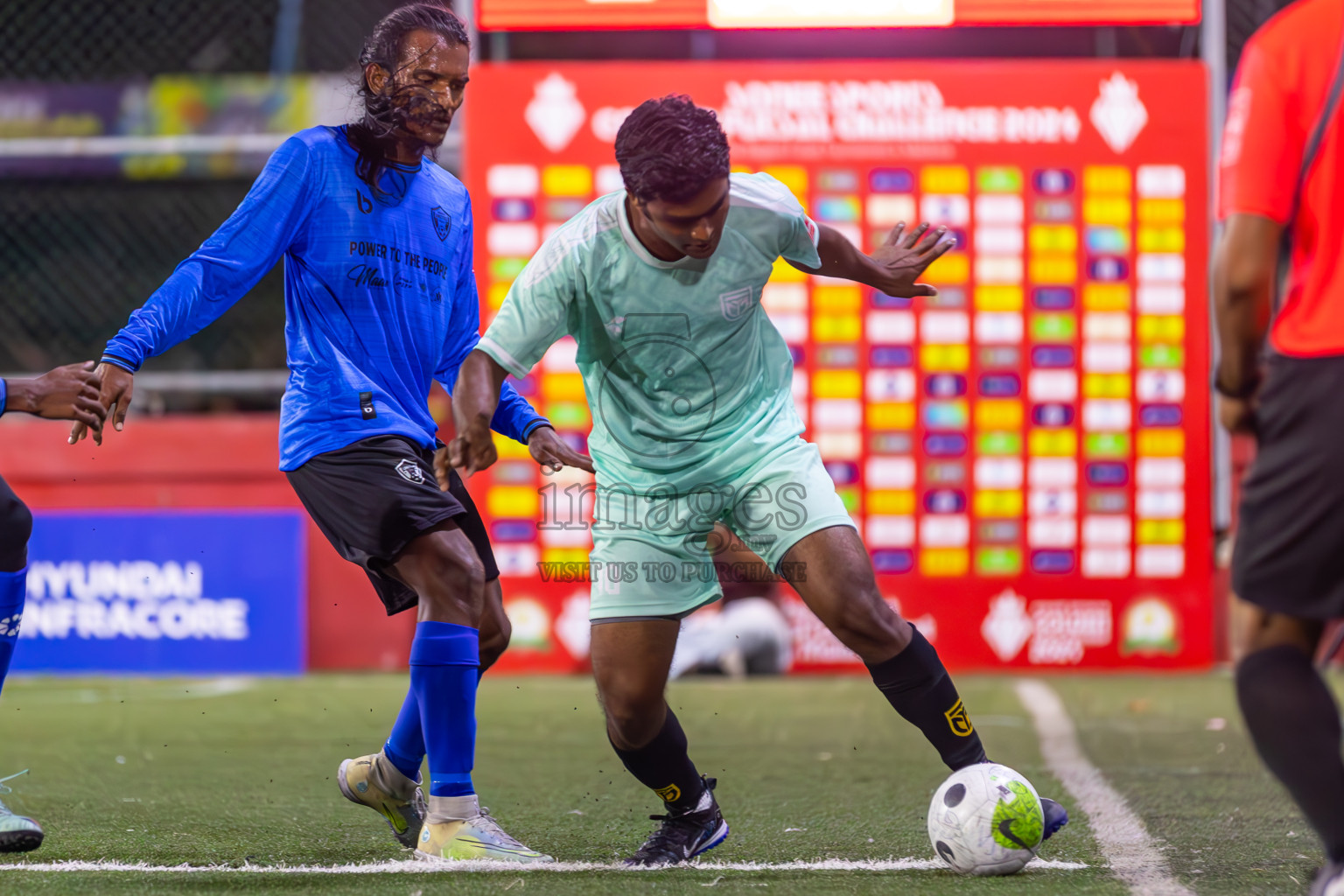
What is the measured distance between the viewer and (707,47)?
9789 millimetres

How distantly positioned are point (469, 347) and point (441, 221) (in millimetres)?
325

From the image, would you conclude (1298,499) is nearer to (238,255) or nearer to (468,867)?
(468,867)


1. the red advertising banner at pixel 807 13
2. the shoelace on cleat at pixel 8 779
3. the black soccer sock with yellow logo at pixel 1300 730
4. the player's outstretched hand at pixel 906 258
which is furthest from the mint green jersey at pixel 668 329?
the red advertising banner at pixel 807 13

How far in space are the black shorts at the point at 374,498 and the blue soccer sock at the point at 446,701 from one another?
20cm

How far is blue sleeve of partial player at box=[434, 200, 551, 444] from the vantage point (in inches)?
140

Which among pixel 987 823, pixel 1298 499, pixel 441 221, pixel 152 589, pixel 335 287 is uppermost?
pixel 441 221

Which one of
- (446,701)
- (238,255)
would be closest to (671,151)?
(238,255)

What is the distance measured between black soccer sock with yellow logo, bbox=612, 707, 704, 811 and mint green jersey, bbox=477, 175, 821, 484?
58cm

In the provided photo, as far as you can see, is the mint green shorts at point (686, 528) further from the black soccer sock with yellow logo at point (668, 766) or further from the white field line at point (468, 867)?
the white field line at point (468, 867)

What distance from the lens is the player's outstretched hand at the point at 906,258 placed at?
3.40 metres

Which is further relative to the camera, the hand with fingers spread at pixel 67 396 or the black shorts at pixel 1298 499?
the hand with fingers spread at pixel 67 396

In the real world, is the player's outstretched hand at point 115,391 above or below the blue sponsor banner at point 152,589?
above

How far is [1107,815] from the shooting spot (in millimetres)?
3807

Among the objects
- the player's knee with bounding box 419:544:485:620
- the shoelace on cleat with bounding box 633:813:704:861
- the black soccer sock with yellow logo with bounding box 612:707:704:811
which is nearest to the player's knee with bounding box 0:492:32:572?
the player's knee with bounding box 419:544:485:620
